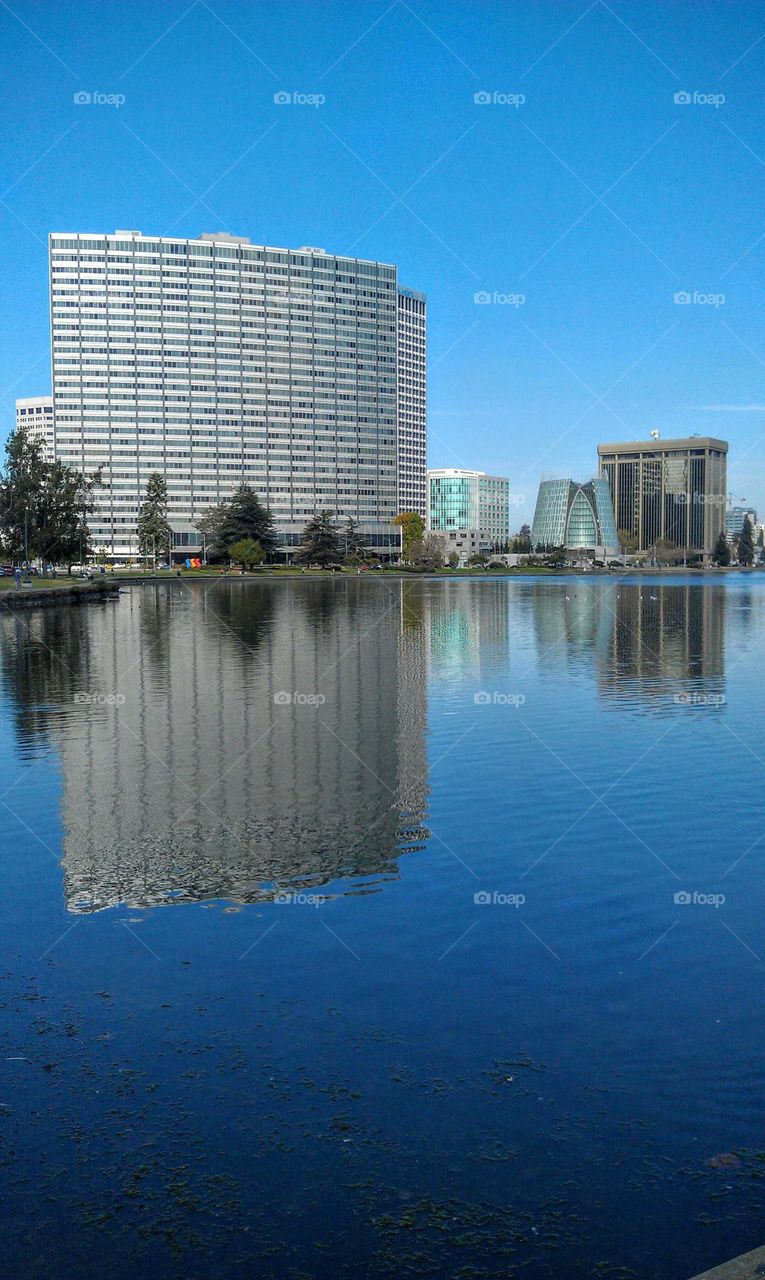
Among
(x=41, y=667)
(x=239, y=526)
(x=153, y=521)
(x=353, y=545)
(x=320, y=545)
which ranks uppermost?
(x=153, y=521)

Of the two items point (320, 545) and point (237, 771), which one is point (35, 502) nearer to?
point (237, 771)

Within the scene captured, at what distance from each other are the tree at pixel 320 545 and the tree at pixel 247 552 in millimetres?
15378

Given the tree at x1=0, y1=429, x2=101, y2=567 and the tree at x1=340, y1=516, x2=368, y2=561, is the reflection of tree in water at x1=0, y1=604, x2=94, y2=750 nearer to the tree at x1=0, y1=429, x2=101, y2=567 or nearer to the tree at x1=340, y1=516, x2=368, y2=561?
the tree at x1=0, y1=429, x2=101, y2=567

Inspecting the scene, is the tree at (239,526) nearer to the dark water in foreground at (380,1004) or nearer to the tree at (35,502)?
the tree at (35,502)

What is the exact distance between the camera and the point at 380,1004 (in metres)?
7.95

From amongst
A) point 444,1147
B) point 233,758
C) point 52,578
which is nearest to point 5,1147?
point 444,1147

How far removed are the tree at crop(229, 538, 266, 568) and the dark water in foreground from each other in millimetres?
134829

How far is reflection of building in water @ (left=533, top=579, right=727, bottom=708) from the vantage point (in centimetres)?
2786

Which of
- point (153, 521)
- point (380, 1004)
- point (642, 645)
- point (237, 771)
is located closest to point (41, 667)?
point (237, 771)

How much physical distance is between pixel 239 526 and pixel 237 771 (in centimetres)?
14684

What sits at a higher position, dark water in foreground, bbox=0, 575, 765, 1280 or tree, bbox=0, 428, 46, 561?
tree, bbox=0, 428, 46, 561

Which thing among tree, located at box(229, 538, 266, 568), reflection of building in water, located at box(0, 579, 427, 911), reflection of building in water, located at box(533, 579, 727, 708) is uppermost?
tree, located at box(229, 538, 266, 568)

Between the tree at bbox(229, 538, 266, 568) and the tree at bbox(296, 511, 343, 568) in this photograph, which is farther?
the tree at bbox(296, 511, 343, 568)

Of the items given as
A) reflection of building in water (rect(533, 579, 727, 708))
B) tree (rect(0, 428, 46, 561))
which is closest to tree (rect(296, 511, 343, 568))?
tree (rect(0, 428, 46, 561))
